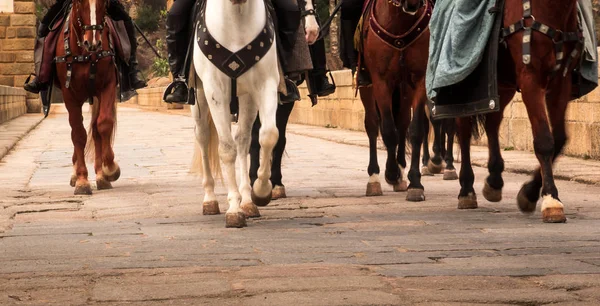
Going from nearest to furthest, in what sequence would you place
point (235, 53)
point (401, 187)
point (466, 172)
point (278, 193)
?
point (235, 53) < point (466, 172) < point (278, 193) < point (401, 187)

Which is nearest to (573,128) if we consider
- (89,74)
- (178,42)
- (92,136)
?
(92,136)

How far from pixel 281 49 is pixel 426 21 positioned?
184cm

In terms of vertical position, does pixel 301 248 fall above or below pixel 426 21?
below

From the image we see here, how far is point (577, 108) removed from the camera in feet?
47.5

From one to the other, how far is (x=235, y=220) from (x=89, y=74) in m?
4.36

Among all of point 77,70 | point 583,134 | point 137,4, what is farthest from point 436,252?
point 137,4

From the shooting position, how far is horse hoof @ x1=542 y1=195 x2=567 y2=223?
26.2 ft

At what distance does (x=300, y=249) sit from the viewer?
6824 millimetres

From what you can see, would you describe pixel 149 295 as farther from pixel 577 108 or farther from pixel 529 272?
pixel 577 108

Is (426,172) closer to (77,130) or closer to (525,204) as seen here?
(77,130)

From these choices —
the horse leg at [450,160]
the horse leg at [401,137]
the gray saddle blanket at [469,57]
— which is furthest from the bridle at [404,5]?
the horse leg at [450,160]

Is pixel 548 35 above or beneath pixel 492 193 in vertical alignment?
above

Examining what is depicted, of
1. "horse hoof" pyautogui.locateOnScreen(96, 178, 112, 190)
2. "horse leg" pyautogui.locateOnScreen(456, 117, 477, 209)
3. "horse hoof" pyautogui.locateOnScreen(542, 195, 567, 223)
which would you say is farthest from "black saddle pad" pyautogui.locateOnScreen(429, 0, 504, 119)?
"horse hoof" pyautogui.locateOnScreen(96, 178, 112, 190)

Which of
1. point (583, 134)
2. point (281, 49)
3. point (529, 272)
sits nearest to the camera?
point (529, 272)
